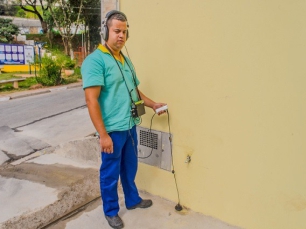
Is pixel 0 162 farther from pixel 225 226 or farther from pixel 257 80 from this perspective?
pixel 257 80

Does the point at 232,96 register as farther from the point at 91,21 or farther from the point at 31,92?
the point at 91,21

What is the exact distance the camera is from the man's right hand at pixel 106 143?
236 centimetres

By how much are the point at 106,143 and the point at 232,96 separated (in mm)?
1115

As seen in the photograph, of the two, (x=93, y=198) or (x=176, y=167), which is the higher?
(x=176, y=167)

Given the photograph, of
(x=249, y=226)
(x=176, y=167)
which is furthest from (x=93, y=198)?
(x=249, y=226)

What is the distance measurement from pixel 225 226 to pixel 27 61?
1480 cm

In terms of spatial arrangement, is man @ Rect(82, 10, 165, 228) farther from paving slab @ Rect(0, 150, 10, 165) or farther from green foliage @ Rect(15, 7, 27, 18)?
green foliage @ Rect(15, 7, 27, 18)

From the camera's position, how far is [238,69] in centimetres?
239

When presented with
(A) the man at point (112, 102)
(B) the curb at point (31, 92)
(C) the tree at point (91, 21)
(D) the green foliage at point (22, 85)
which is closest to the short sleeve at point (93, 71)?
(A) the man at point (112, 102)

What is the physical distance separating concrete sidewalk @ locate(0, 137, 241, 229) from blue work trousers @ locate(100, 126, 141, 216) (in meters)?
0.16

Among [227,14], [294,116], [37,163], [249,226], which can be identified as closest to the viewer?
[294,116]

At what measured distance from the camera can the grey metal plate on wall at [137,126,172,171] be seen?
2986mm

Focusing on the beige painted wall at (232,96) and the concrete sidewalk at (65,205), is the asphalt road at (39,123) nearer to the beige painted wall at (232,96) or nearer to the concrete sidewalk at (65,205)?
the concrete sidewalk at (65,205)

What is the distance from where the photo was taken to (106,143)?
2371mm
